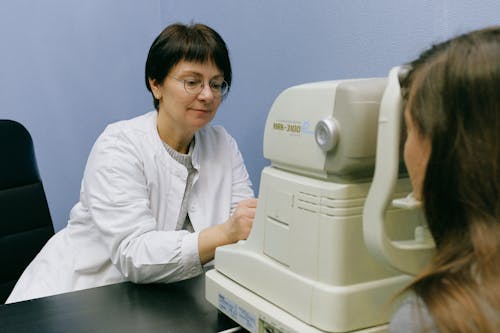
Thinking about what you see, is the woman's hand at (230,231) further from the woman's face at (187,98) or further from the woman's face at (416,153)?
the woman's face at (416,153)

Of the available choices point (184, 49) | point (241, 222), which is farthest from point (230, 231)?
point (184, 49)

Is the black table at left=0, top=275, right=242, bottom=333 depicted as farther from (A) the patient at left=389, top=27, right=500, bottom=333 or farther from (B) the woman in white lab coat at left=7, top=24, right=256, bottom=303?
(A) the patient at left=389, top=27, right=500, bottom=333

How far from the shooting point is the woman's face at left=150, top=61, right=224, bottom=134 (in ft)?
4.75

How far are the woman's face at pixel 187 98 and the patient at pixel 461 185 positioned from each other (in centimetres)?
86

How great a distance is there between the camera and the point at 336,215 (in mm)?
814

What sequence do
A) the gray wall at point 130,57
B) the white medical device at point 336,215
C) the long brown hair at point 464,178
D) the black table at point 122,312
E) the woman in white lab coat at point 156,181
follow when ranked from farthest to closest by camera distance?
the gray wall at point 130,57, the woman in white lab coat at point 156,181, the black table at point 122,312, the white medical device at point 336,215, the long brown hair at point 464,178

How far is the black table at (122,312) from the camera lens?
1.03 metres

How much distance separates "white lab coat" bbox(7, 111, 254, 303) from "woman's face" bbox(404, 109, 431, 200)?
626mm

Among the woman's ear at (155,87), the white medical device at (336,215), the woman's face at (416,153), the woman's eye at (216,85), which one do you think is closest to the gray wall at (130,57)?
the woman's eye at (216,85)

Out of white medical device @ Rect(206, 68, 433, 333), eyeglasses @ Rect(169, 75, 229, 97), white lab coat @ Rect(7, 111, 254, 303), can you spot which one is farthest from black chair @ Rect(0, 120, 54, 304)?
white medical device @ Rect(206, 68, 433, 333)

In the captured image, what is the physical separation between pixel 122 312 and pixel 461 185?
741 mm

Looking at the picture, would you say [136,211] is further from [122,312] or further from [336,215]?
[336,215]

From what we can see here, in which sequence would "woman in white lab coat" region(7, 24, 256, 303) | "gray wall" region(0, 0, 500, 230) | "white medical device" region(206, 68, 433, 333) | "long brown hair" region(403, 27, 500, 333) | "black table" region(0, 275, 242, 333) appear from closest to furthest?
"long brown hair" region(403, 27, 500, 333), "white medical device" region(206, 68, 433, 333), "black table" region(0, 275, 242, 333), "woman in white lab coat" region(7, 24, 256, 303), "gray wall" region(0, 0, 500, 230)

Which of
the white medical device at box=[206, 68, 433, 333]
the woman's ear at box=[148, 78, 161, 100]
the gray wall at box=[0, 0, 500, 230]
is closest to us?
the white medical device at box=[206, 68, 433, 333]
